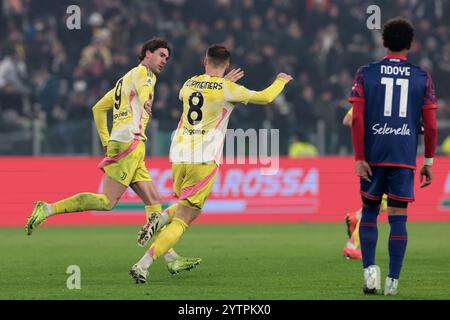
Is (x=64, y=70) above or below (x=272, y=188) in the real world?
above

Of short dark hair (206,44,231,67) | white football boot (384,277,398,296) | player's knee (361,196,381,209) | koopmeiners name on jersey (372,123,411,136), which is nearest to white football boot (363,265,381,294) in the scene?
white football boot (384,277,398,296)

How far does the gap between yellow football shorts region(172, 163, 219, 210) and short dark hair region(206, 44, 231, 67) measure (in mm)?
1025

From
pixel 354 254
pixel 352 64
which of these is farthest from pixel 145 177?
pixel 352 64

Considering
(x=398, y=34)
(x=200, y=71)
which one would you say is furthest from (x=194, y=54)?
(x=398, y=34)

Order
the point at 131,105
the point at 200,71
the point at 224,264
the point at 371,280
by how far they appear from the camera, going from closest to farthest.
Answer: the point at 371,280, the point at 131,105, the point at 224,264, the point at 200,71

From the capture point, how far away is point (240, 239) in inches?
674

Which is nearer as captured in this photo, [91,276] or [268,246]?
[91,276]

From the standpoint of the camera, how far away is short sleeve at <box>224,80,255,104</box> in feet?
35.2

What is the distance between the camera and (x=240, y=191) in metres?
21.1

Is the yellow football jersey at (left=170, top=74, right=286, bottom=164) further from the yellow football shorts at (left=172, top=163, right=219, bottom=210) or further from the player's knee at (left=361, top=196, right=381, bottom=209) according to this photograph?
the player's knee at (left=361, top=196, right=381, bottom=209)

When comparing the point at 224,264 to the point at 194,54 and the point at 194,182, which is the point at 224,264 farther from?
the point at 194,54

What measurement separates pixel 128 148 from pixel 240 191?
9045 millimetres

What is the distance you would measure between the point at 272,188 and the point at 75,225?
153 inches
